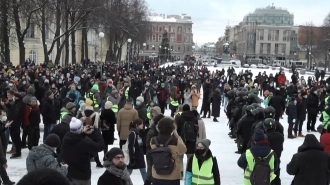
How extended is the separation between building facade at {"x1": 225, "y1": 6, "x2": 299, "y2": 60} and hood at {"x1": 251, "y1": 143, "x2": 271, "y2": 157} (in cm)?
12768

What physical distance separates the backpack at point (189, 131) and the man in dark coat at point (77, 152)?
2.64 m

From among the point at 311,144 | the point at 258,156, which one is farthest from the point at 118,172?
the point at 311,144

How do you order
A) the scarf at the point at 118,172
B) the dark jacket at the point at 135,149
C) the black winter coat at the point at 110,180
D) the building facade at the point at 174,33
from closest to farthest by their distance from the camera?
1. the black winter coat at the point at 110,180
2. the scarf at the point at 118,172
3. the dark jacket at the point at 135,149
4. the building facade at the point at 174,33

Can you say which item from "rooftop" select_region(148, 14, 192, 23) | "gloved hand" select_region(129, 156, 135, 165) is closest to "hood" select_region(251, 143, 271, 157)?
"gloved hand" select_region(129, 156, 135, 165)

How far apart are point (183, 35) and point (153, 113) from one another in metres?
131

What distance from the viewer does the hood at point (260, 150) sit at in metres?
6.08

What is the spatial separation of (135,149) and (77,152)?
1.72m

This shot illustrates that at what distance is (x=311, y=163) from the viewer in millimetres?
6023

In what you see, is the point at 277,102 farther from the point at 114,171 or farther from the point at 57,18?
the point at 57,18

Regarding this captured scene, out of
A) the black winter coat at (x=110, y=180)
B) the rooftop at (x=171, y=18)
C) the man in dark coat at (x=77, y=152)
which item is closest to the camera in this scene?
the black winter coat at (x=110, y=180)

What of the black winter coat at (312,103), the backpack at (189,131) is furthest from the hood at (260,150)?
the black winter coat at (312,103)

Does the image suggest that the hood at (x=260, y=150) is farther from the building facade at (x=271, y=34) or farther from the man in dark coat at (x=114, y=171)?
the building facade at (x=271, y=34)

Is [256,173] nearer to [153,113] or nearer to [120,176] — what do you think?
[120,176]

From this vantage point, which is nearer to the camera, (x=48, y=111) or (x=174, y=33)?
(x=48, y=111)
